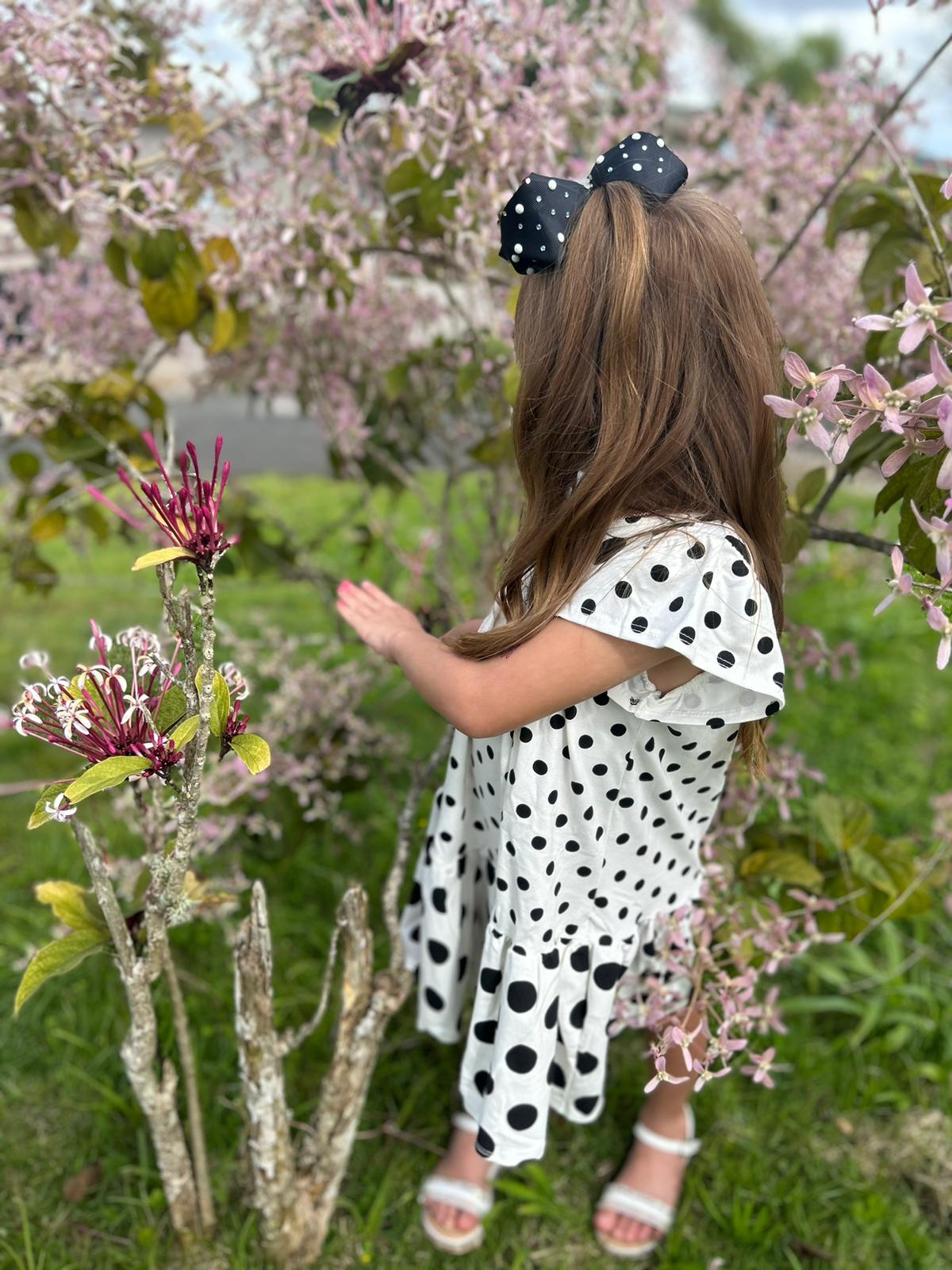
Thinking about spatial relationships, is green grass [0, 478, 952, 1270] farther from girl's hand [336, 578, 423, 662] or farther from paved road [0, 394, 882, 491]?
paved road [0, 394, 882, 491]

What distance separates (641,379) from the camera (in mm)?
1157

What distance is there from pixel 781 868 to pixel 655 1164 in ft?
1.91

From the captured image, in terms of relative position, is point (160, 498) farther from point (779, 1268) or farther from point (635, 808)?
point (779, 1268)

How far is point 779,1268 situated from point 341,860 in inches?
52.6

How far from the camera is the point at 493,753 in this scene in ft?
4.69

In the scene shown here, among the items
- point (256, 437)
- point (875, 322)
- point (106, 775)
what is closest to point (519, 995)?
point (106, 775)

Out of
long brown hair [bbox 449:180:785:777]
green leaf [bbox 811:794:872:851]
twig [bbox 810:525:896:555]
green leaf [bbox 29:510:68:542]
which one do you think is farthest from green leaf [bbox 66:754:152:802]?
green leaf [bbox 29:510:68:542]

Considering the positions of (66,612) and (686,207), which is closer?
(686,207)

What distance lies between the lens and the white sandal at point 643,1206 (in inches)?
65.9

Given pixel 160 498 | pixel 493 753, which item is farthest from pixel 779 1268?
pixel 160 498

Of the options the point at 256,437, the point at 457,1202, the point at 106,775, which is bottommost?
the point at 256,437

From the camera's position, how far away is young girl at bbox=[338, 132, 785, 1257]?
1.15 m

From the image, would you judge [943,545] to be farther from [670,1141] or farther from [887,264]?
[670,1141]

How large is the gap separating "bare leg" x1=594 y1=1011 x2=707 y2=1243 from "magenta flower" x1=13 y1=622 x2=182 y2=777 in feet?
3.55
